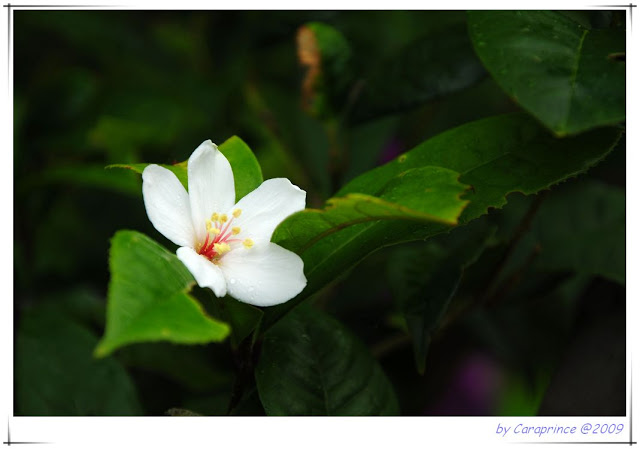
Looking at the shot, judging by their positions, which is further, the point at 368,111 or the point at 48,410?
the point at 368,111

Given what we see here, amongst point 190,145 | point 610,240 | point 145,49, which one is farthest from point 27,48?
point 610,240

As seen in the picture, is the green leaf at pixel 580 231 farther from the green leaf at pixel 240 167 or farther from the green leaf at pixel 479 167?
the green leaf at pixel 240 167

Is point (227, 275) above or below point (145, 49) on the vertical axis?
below

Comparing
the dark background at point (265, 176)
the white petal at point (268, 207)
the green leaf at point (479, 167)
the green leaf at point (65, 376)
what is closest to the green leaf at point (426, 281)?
the dark background at point (265, 176)

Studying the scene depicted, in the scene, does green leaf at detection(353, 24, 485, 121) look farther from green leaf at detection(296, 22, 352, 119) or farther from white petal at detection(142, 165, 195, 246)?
white petal at detection(142, 165, 195, 246)

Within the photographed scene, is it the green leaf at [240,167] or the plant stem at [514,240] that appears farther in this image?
the plant stem at [514,240]

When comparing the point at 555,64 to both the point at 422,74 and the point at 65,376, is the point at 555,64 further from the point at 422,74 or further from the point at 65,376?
the point at 65,376
